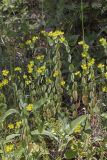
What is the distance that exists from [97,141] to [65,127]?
11.1 inches

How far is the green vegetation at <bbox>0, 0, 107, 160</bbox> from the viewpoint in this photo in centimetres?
245

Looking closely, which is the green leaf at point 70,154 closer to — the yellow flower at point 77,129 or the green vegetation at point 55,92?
the green vegetation at point 55,92

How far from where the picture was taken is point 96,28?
367 cm

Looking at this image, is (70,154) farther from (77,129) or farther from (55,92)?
(55,92)

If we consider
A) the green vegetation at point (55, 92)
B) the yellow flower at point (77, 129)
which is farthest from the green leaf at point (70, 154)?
the yellow flower at point (77, 129)

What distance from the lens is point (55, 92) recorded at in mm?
2904

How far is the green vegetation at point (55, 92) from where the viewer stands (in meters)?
2.45

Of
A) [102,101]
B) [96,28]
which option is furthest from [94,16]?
[102,101]

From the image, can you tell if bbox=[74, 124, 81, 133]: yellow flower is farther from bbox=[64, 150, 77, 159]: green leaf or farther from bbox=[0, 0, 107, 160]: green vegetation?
bbox=[64, 150, 77, 159]: green leaf

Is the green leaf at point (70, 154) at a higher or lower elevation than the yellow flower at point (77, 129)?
lower

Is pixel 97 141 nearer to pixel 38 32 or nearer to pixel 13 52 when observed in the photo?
pixel 13 52

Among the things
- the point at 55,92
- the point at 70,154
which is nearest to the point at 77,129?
the point at 70,154

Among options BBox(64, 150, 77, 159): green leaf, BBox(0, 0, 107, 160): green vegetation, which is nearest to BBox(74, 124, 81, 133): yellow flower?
BBox(0, 0, 107, 160): green vegetation

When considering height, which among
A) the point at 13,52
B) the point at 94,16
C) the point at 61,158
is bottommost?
the point at 61,158
